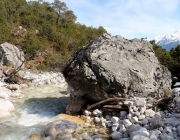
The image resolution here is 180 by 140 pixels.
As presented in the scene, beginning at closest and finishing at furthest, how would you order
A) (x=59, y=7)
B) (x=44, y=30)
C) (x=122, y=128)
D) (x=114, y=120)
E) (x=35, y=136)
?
(x=35, y=136), (x=122, y=128), (x=114, y=120), (x=44, y=30), (x=59, y=7)

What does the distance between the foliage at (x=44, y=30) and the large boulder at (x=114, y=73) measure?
53.5 feet

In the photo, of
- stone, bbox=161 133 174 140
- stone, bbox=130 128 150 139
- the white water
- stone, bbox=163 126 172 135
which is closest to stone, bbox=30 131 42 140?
the white water

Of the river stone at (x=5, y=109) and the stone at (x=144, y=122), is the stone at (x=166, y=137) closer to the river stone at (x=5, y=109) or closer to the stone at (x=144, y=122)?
the stone at (x=144, y=122)

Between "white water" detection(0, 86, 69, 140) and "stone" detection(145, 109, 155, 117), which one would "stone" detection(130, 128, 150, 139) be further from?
"white water" detection(0, 86, 69, 140)

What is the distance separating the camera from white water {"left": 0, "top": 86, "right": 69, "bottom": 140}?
20.4 ft

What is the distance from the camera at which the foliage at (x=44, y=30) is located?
26016 mm

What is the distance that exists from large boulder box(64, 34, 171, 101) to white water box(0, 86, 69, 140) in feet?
5.34

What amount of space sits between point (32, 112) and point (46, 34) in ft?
87.8

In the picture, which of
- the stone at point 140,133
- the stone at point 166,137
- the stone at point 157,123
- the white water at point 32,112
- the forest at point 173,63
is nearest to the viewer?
the stone at point 166,137

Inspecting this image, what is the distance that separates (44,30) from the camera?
109 feet

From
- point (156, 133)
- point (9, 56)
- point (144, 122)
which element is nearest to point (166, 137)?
point (156, 133)

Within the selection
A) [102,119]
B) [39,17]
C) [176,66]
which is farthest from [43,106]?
[39,17]

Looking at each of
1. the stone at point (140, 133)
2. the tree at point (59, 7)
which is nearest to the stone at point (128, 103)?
the stone at point (140, 133)

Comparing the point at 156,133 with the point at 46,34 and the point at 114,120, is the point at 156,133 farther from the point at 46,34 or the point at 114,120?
the point at 46,34
